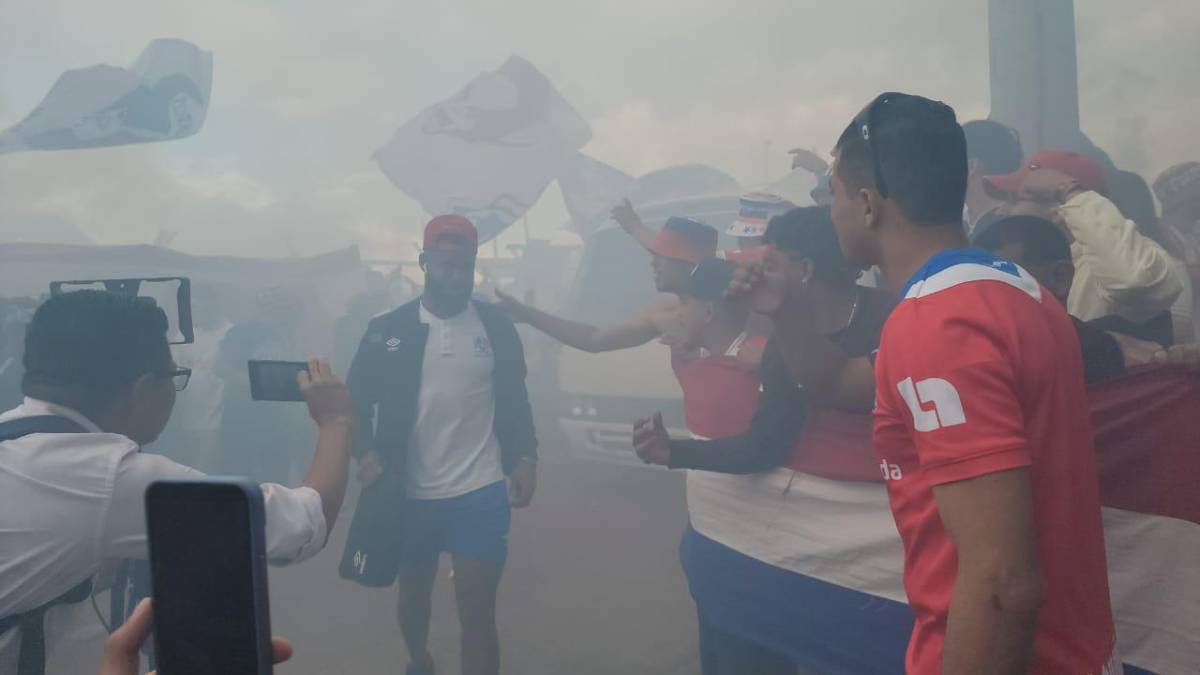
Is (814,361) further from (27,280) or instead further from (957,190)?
(27,280)

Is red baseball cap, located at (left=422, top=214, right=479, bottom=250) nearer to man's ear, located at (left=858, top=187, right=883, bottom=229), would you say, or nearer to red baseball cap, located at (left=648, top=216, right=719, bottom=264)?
red baseball cap, located at (left=648, top=216, right=719, bottom=264)

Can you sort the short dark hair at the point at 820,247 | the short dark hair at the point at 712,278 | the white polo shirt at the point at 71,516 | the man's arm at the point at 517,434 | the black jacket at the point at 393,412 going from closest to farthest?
the white polo shirt at the point at 71,516 → the short dark hair at the point at 820,247 → the short dark hair at the point at 712,278 → the black jacket at the point at 393,412 → the man's arm at the point at 517,434

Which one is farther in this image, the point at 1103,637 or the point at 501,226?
the point at 501,226

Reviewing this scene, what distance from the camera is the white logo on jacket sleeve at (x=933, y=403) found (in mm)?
1121

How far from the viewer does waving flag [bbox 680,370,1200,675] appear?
6.56ft

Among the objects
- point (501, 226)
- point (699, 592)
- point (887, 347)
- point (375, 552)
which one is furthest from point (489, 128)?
point (887, 347)

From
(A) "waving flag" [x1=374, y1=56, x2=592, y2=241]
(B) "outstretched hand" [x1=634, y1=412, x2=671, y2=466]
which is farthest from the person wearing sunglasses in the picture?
(A) "waving flag" [x1=374, y1=56, x2=592, y2=241]

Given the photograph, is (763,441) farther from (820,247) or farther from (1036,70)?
(1036,70)

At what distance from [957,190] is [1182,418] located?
3.97 ft

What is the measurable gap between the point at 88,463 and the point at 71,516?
12cm

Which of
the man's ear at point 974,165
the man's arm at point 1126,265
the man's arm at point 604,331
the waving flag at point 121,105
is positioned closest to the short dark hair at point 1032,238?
the man's arm at point 1126,265

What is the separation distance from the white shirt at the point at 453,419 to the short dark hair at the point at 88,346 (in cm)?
179

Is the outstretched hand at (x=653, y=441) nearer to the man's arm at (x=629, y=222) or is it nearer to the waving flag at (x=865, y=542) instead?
the waving flag at (x=865, y=542)

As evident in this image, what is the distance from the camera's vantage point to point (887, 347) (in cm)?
125
